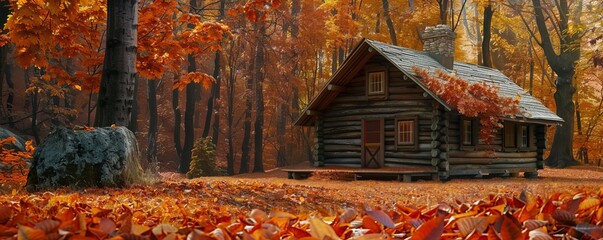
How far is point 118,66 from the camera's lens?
10008mm

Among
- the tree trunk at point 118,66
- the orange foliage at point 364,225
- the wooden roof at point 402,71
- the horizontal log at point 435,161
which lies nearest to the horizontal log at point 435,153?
the horizontal log at point 435,161

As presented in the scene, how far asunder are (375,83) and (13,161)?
12982 millimetres

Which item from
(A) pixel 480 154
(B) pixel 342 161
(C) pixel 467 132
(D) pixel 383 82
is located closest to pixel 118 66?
(D) pixel 383 82

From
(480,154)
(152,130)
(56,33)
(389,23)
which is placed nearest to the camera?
(56,33)

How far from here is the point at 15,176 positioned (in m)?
13.2

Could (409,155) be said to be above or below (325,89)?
below

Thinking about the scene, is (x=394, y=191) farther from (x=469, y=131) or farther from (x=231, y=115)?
(x=231, y=115)

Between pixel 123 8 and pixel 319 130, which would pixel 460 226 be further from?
pixel 319 130

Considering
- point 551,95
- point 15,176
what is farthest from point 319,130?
point 551,95

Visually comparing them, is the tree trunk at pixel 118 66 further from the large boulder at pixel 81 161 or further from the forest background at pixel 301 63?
the forest background at pixel 301 63

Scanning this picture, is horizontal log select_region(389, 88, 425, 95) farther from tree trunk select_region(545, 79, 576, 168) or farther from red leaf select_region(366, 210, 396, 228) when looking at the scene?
red leaf select_region(366, 210, 396, 228)

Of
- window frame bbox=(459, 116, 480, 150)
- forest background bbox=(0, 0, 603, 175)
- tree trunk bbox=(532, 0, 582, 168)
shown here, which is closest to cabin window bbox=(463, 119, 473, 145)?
window frame bbox=(459, 116, 480, 150)

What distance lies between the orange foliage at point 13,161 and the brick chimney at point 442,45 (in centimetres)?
1587

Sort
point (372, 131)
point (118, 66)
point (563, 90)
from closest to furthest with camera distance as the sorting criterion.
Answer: point (118, 66), point (372, 131), point (563, 90)
